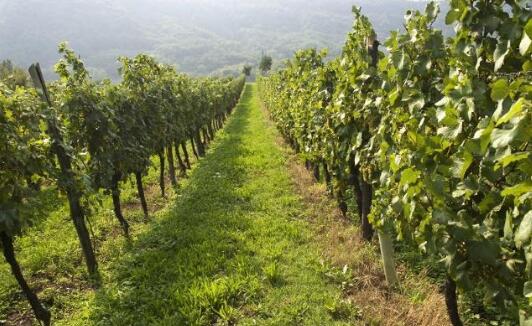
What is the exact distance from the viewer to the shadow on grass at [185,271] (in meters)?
6.35

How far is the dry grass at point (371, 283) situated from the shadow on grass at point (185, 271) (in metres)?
1.50

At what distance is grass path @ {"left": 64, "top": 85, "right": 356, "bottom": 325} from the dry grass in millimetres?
284

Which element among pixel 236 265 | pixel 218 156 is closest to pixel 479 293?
pixel 236 265

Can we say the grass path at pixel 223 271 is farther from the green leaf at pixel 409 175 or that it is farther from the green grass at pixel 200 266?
the green leaf at pixel 409 175

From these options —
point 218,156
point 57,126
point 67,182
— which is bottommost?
point 218,156

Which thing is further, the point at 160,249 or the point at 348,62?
the point at 160,249

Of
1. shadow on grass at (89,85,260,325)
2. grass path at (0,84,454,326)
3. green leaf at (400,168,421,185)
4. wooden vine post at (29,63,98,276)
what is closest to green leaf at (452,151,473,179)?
green leaf at (400,168,421,185)

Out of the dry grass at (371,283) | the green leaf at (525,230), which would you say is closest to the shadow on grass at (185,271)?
the dry grass at (371,283)

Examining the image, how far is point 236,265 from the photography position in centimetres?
757

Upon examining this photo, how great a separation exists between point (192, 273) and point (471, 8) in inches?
218

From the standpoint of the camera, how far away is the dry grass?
5664mm

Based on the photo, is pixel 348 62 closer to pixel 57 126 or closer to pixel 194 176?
pixel 57 126

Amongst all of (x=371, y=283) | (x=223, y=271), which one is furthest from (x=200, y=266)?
(x=371, y=283)

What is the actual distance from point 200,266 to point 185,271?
27 centimetres
